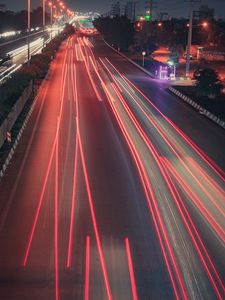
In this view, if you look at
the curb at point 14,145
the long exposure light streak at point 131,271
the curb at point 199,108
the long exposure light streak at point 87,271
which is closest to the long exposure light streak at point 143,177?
Result: the long exposure light streak at point 131,271

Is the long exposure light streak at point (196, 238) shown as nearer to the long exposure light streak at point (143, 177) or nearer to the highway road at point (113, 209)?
the highway road at point (113, 209)

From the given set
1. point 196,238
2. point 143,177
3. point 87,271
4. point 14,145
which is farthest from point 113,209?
point 14,145

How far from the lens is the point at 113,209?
792 inches

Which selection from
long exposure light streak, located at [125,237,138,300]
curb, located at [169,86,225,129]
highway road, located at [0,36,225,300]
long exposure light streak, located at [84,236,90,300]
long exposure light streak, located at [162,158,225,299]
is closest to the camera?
long exposure light streak, located at [84,236,90,300]

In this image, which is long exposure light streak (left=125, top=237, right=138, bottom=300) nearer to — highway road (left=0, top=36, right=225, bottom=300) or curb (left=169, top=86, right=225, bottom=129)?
highway road (left=0, top=36, right=225, bottom=300)

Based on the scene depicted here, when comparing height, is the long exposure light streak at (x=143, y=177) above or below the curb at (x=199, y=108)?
above

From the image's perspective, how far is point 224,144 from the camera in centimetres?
3141

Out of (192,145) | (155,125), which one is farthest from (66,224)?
(155,125)

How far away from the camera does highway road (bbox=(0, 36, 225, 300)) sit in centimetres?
1447

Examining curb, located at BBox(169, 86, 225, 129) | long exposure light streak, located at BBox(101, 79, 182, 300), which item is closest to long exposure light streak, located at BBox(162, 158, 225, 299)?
long exposure light streak, located at BBox(101, 79, 182, 300)

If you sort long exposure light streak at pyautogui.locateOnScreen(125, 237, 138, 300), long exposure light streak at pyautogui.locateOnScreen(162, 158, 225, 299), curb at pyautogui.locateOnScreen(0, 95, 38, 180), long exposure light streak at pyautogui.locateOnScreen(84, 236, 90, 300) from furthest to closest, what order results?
curb at pyautogui.locateOnScreen(0, 95, 38, 180)
long exposure light streak at pyautogui.locateOnScreen(162, 158, 225, 299)
long exposure light streak at pyautogui.locateOnScreen(125, 237, 138, 300)
long exposure light streak at pyautogui.locateOnScreen(84, 236, 90, 300)

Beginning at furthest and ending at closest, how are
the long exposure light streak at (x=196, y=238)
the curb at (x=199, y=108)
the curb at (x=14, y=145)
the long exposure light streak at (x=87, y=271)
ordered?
the curb at (x=199, y=108) → the curb at (x=14, y=145) → the long exposure light streak at (x=196, y=238) → the long exposure light streak at (x=87, y=271)

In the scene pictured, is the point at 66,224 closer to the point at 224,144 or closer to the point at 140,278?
the point at 140,278

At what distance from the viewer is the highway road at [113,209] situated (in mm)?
14469
